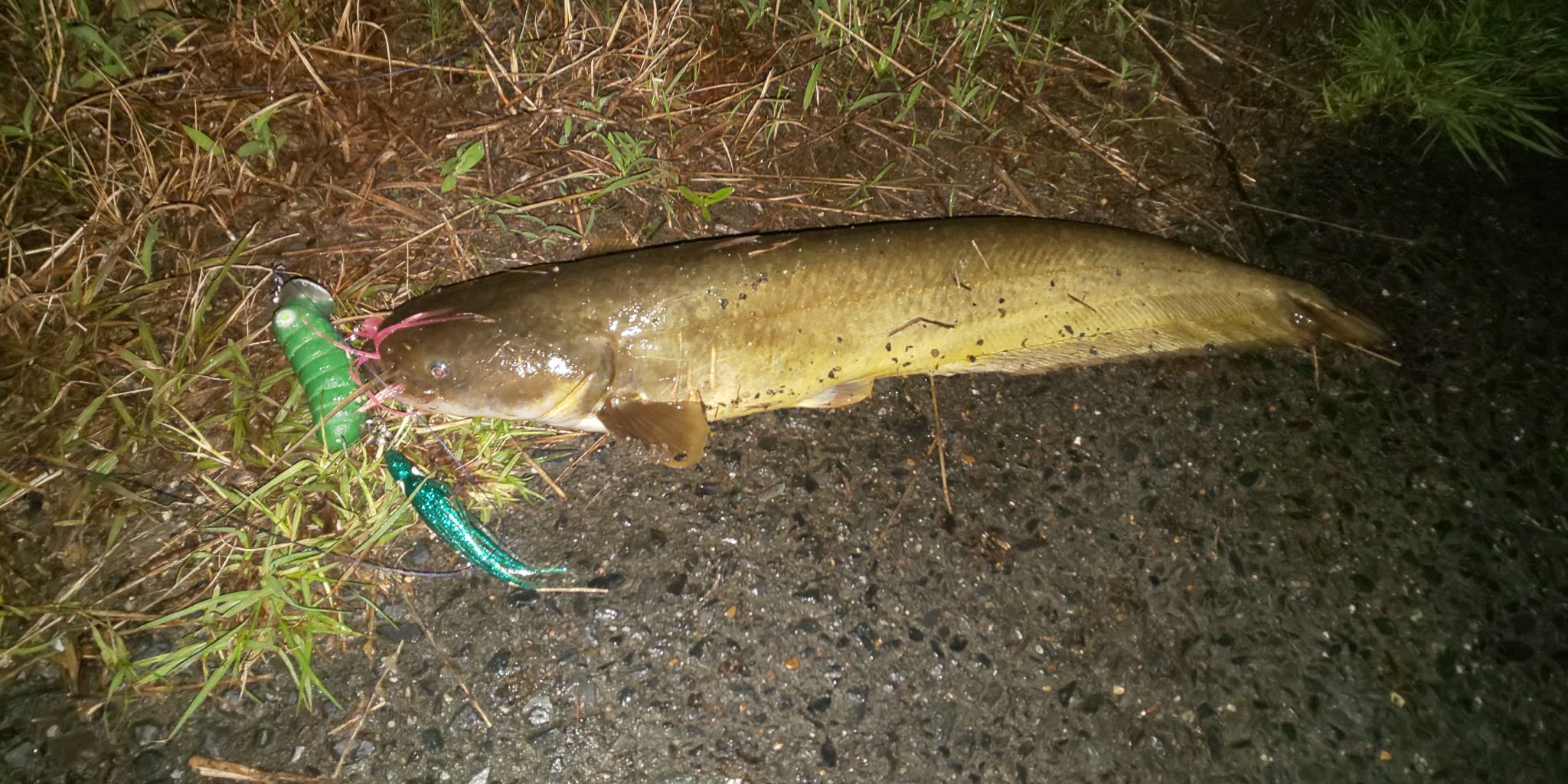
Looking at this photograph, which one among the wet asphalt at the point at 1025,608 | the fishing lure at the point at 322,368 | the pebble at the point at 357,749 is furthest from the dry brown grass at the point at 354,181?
the wet asphalt at the point at 1025,608

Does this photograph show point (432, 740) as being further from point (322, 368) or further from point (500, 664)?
point (322, 368)

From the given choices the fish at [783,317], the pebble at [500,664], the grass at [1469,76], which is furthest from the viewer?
the grass at [1469,76]

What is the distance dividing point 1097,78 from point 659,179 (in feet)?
7.15

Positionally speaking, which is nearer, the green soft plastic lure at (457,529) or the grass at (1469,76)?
the green soft plastic lure at (457,529)

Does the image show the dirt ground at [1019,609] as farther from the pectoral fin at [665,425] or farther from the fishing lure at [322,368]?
the fishing lure at [322,368]

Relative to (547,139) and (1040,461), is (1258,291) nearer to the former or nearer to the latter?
(1040,461)

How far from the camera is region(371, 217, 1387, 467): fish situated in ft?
8.08

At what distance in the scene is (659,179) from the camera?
2.92 metres

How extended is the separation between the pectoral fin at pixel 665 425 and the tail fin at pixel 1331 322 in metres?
2.41

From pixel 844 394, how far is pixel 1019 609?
0.97 m

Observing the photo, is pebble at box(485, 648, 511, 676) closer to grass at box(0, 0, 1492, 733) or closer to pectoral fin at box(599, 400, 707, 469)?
grass at box(0, 0, 1492, 733)

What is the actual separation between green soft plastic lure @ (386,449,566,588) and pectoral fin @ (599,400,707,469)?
0.51 m

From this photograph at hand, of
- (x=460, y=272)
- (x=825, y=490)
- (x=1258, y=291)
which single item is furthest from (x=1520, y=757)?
(x=460, y=272)

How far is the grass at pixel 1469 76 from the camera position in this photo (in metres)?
3.38
